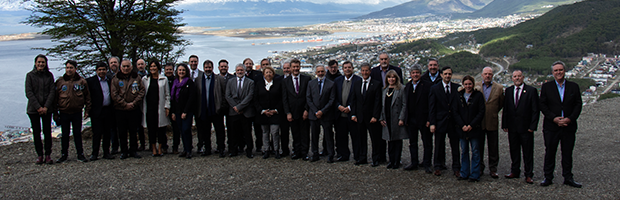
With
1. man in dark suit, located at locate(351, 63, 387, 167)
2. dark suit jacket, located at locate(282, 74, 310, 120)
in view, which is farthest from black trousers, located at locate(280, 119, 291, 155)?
man in dark suit, located at locate(351, 63, 387, 167)

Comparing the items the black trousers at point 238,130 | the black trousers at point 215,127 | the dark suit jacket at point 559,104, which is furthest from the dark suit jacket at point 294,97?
the dark suit jacket at point 559,104

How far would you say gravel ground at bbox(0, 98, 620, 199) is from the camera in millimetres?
4793

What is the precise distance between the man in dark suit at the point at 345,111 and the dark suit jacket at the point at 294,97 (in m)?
0.56

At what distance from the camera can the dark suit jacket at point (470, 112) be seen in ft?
17.1

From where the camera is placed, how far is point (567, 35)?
159ft

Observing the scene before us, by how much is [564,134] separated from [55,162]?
794 centimetres

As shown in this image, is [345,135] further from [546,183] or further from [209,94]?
[546,183]

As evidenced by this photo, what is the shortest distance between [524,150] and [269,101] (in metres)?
4.01

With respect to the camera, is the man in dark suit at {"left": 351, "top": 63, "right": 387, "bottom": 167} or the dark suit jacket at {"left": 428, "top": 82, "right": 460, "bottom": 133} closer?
the dark suit jacket at {"left": 428, "top": 82, "right": 460, "bottom": 133}

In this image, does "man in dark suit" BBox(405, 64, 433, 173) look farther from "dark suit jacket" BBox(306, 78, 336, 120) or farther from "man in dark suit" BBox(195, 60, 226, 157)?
"man in dark suit" BBox(195, 60, 226, 157)

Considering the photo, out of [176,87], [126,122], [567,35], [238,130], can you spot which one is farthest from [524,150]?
[567,35]

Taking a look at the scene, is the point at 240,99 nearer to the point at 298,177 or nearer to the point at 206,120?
the point at 206,120

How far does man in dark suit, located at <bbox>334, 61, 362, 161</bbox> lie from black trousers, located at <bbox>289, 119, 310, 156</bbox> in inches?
22.3

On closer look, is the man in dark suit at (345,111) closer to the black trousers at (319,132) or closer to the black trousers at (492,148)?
the black trousers at (319,132)
